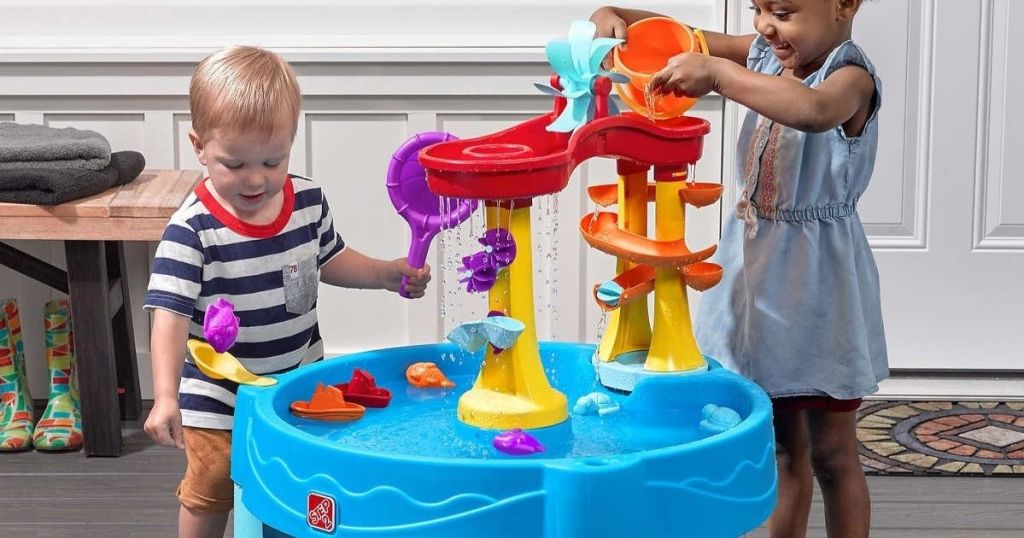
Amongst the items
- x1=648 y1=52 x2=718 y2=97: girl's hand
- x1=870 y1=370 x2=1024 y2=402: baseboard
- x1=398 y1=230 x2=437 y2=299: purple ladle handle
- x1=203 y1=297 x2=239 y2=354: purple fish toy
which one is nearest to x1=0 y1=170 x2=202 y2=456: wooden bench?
x1=398 y1=230 x2=437 y2=299: purple ladle handle

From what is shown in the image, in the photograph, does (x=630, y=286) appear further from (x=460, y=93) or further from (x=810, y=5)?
(x=460, y=93)

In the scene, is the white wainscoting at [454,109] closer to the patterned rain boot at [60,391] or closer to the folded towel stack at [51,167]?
the patterned rain boot at [60,391]

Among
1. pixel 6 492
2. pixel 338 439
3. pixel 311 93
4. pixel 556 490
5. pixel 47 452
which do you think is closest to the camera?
pixel 556 490

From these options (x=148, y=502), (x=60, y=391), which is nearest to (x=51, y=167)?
(x=60, y=391)

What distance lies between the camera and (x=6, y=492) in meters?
2.34

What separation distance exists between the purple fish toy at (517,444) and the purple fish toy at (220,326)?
0.32m

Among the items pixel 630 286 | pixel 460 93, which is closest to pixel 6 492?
pixel 460 93

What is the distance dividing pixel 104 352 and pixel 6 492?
0.30 metres

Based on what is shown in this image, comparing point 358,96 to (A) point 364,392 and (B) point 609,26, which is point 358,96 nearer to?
(B) point 609,26

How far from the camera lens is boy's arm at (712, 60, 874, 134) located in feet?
4.51

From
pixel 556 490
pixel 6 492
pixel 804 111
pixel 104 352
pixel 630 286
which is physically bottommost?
pixel 6 492

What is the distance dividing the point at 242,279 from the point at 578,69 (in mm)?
474

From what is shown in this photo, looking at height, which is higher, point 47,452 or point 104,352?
point 104,352

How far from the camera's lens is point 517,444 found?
1247 millimetres
